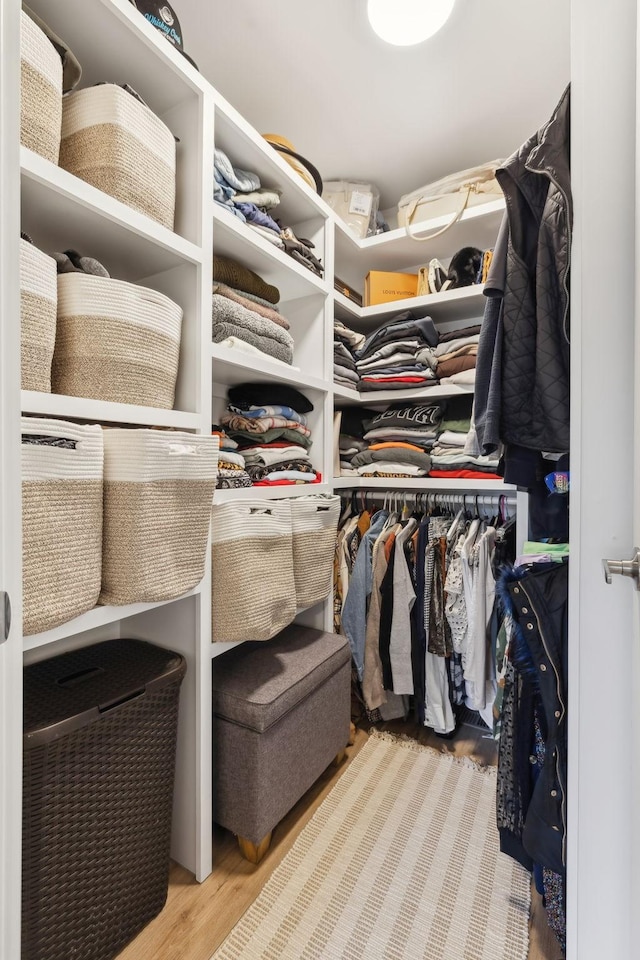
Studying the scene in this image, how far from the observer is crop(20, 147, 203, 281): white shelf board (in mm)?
944

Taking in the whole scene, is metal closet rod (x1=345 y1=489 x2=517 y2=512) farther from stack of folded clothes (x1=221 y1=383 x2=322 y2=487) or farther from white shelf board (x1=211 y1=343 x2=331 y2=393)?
white shelf board (x1=211 y1=343 x2=331 y2=393)

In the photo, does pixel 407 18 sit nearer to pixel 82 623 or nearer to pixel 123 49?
pixel 123 49

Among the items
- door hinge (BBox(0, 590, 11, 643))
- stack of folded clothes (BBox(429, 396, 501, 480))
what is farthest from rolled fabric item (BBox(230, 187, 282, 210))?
door hinge (BBox(0, 590, 11, 643))

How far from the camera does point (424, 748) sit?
6.34ft

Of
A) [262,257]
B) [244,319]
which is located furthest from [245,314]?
[262,257]

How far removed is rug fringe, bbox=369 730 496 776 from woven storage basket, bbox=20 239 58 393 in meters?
1.89

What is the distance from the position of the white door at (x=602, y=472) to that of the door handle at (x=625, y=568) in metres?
0.08

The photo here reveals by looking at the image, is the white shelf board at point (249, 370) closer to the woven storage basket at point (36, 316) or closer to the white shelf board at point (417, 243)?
the woven storage basket at point (36, 316)

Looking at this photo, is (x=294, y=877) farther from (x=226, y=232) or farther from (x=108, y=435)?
(x=226, y=232)

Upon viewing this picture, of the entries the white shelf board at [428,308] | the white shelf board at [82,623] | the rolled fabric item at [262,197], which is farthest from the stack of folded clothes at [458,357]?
the white shelf board at [82,623]

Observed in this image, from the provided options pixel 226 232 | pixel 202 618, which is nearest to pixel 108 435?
pixel 202 618

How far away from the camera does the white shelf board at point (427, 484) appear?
1.94m

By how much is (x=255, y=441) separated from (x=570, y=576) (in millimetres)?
1124

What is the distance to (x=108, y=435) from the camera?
1.05m
